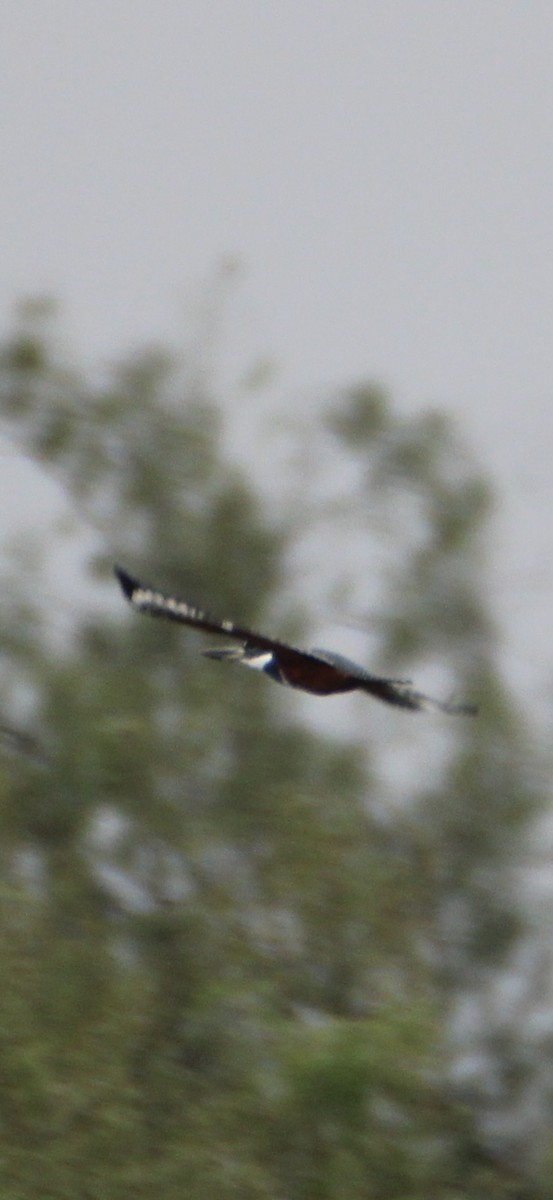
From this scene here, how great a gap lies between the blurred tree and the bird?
217cm

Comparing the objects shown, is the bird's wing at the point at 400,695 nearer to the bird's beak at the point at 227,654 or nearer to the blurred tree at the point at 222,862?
the bird's beak at the point at 227,654

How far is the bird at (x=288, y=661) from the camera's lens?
15.2 feet

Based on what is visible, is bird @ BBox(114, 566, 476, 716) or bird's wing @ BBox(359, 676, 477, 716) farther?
bird's wing @ BBox(359, 676, 477, 716)

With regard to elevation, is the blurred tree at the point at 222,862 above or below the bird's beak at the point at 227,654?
above

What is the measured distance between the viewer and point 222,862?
9711 mm

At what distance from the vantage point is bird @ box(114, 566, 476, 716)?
464 cm

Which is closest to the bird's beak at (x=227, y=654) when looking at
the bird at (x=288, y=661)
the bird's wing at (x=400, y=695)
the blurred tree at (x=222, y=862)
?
the bird at (x=288, y=661)

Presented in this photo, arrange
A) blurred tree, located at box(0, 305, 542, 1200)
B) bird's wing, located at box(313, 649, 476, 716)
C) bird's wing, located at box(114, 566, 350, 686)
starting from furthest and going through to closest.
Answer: blurred tree, located at box(0, 305, 542, 1200) → bird's wing, located at box(313, 649, 476, 716) → bird's wing, located at box(114, 566, 350, 686)

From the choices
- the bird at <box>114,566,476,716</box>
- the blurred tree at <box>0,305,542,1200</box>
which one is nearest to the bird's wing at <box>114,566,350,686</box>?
the bird at <box>114,566,476,716</box>

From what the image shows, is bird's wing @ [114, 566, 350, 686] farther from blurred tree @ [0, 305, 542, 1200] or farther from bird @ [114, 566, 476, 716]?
blurred tree @ [0, 305, 542, 1200]

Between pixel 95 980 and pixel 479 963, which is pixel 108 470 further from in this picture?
pixel 95 980

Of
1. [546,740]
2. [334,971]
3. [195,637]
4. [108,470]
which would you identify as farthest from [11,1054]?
[108,470]

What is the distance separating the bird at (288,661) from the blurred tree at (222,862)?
2.17 m

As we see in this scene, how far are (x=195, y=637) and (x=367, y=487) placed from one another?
2040 millimetres
